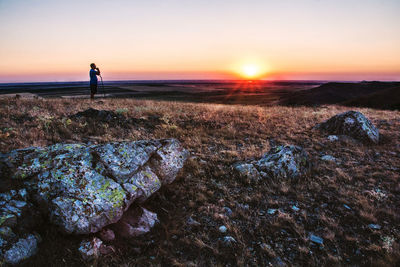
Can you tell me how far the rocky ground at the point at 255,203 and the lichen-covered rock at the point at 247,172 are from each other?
0.03 metres

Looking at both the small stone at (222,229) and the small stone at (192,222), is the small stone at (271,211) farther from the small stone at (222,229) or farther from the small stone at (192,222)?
the small stone at (192,222)

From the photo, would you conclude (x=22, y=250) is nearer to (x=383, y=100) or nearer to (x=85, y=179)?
(x=85, y=179)

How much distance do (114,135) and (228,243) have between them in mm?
6398

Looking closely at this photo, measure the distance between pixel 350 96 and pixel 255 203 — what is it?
66689 millimetres

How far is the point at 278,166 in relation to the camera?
6207 millimetres

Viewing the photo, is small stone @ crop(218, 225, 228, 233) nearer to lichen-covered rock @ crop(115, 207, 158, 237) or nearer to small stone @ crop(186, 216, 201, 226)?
small stone @ crop(186, 216, 201, 226)

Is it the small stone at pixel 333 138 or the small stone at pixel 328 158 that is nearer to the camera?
the small stone at pixel 328 158

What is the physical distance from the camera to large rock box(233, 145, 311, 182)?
6094mm

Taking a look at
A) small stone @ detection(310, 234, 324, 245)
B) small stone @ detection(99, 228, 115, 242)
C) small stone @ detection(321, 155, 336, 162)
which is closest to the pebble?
small stone @ detection(321, 155, 336, 162)

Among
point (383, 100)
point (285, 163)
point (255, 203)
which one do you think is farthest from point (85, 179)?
point (383, 100)

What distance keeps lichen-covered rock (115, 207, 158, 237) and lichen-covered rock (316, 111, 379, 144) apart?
30.7ft

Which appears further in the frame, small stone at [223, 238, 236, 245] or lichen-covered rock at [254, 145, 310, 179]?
lichen-covered rock at [254, 145, 310, 179]

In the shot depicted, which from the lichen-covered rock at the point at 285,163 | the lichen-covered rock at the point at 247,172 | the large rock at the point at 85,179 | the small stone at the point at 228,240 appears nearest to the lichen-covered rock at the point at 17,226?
the large rock at the point at 85,179

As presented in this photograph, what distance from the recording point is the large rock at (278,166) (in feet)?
20.0
